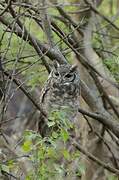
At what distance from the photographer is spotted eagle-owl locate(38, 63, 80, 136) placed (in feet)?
11.0

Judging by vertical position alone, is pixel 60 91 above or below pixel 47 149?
below

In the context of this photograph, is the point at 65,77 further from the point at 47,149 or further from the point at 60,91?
the point at 47,149

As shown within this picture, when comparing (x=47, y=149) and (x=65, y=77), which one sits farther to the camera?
(x=65, y=77)

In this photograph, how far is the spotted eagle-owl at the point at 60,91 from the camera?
3.35 m

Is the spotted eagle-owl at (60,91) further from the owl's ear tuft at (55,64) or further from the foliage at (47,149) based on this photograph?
the foliage at (47,149)

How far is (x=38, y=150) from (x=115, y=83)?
165cm

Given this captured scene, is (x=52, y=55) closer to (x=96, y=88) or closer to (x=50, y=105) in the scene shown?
(x=50, y=105)

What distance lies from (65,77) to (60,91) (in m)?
0.10

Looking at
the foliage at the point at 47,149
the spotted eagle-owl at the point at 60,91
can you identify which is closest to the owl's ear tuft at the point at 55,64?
the spotted eagle-owl at the point at 60,91

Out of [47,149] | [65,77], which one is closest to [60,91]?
[65,77]

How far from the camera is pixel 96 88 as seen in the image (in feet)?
15.7

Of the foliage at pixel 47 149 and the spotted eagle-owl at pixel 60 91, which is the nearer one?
the foliage at pixel 47 149

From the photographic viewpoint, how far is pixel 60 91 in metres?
3.47

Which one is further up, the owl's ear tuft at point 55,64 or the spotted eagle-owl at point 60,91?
the owl's ear tuft at point 55,64
